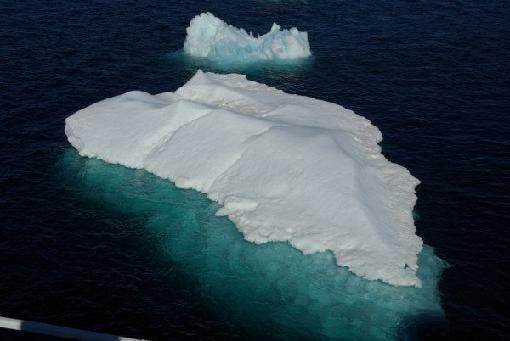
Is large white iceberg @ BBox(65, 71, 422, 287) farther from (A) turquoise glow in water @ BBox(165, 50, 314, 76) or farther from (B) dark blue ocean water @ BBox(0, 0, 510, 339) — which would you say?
(A) turquoise glow in water @ BBox(165, 50, 314, 76)

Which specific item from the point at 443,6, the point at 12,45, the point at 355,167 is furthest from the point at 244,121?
the point at 443,6

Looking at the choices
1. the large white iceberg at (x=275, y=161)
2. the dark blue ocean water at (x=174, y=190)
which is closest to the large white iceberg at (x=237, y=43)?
the dark blue ocean water at (x=174, y=190)

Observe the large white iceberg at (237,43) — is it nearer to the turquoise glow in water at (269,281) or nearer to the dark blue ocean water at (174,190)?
the dark blue ocean water at (174,190)

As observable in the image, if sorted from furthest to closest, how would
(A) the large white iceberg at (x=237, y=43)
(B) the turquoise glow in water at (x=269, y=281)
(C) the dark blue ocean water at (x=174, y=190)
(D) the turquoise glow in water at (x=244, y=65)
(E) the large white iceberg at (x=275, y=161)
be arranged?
(A) the large white iceberg at (x=237, y=43) → (D) the turquoise glow in water at (x=244, y=65) → (E) the large white iceberg at (x=275, y=161) → (C) the dark blue ocean water at (x=174, y=190) → (B) the turquoise glow in water at (x=269, y=281)

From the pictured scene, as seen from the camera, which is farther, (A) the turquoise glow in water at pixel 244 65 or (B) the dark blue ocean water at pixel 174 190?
(A) the turquoise glow in water at pixel 244 65

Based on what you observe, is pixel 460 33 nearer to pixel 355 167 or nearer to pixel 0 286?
pixel 355 167

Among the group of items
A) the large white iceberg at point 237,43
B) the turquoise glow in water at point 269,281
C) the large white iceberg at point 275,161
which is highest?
the large white iceberg at point 237,43

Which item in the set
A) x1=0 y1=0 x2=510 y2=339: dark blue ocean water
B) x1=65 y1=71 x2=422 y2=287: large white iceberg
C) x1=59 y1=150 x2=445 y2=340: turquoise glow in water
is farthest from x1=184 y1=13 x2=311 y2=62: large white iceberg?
x1=59 y1=150 x2=445 y2=340: turquoise glow in water
